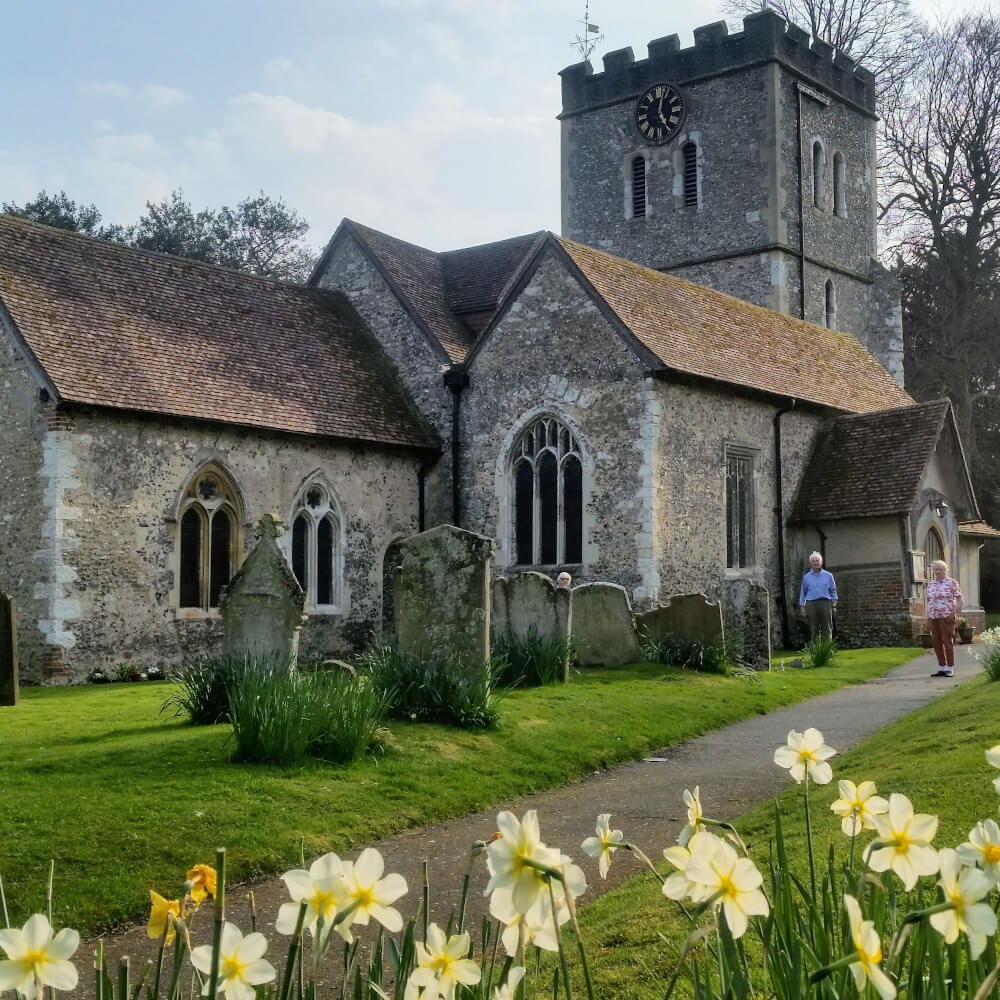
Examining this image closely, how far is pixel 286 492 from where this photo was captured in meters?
19.5

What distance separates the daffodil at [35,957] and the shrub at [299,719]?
7.13m

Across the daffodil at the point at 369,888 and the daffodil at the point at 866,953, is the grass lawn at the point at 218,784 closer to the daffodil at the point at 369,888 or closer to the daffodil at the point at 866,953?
the daffodil at the point at 369,888

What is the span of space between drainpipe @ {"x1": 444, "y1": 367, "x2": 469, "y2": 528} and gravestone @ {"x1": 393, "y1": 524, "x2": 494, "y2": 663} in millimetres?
9961

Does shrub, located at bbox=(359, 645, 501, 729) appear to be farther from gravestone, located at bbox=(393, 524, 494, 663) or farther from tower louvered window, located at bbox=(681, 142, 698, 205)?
tower louvered window, located at bbox=(681, 142, 698, 205)

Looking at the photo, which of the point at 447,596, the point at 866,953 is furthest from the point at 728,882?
the point at 447,596

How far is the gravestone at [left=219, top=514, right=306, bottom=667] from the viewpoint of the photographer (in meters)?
11.5

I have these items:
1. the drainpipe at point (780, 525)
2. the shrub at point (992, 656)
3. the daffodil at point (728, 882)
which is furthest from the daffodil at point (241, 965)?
the drainpipe at point (780, 525)

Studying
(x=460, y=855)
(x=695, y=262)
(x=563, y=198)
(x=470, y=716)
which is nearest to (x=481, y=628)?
(x=470, y=716)

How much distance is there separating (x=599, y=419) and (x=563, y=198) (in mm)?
16762

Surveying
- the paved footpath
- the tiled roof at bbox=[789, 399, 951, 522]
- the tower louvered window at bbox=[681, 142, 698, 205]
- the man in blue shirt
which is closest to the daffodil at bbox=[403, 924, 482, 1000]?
the paved footpath

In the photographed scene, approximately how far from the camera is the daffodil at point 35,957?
179 cm

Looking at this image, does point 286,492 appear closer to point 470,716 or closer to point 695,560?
→ point 695,560

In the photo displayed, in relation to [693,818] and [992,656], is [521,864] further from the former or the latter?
[992,656]

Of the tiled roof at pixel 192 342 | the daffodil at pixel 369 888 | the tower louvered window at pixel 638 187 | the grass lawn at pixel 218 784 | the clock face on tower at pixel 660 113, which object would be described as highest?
the clock face on tower at pixel 660 113
